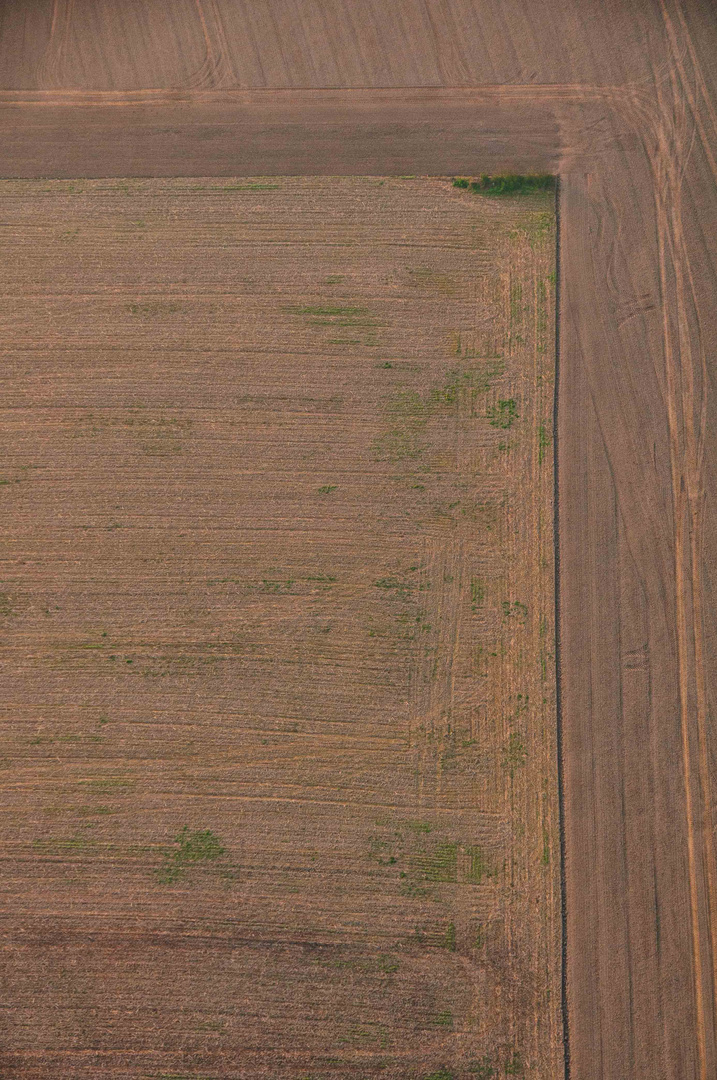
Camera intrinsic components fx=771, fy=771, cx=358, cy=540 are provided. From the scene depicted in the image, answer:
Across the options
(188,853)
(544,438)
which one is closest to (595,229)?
(544,438)

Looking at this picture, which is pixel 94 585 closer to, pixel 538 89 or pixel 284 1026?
pixel 284 1026

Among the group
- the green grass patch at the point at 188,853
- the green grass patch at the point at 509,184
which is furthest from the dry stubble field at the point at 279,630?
the green grass patch at the point at 509,184

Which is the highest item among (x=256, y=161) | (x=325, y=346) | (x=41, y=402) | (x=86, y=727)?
(x=256, y=161)

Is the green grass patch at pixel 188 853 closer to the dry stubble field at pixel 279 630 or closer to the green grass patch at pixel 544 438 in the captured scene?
the dry stubble field at pixel 279 630

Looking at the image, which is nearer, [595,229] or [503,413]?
[503,413]

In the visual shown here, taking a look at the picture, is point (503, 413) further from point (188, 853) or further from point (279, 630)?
point (188, 853)

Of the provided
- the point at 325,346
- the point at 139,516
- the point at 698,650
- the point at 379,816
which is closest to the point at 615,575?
the point at 698,650

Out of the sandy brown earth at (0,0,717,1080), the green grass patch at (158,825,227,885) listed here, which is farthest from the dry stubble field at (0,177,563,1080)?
the sandy brown earth at (0,0,717,1080)
